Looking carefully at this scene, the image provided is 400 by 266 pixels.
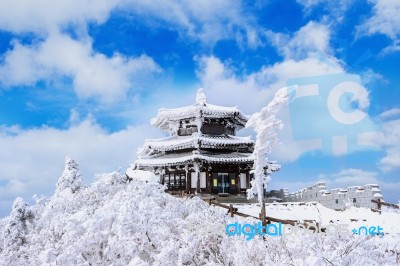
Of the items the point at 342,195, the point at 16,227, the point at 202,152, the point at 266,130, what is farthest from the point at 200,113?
the point at 16,227

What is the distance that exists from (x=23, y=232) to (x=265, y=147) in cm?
→ 1007

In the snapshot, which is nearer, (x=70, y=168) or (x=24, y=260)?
(x=24, y=260)

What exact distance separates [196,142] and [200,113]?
3119 millimetres

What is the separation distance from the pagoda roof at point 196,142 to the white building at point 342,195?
6.46m

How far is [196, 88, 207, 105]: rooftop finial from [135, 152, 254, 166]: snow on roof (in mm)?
4748

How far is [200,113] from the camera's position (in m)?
31.9

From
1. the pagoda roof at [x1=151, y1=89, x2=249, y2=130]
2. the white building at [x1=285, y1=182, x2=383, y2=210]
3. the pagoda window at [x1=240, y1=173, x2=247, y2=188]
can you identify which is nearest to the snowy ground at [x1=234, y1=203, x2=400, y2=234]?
the white building at [x1=285, y1=182, x2=383, y2=210]

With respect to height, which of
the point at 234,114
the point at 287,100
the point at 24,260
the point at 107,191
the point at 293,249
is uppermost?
the point at 234,114

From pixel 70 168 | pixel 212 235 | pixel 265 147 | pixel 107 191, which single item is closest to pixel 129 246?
pixel 212 235

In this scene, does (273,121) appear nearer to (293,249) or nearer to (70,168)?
(293,249)

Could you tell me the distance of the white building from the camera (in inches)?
943

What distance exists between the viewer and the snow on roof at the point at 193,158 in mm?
29594

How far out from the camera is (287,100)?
48.4 ft

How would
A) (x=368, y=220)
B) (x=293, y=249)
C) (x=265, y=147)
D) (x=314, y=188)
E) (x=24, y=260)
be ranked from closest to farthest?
(x=293, y=249) < (x=24, y=260) < (x=265, y=147) < (x=368, y=220) < (x=314, y=188)
